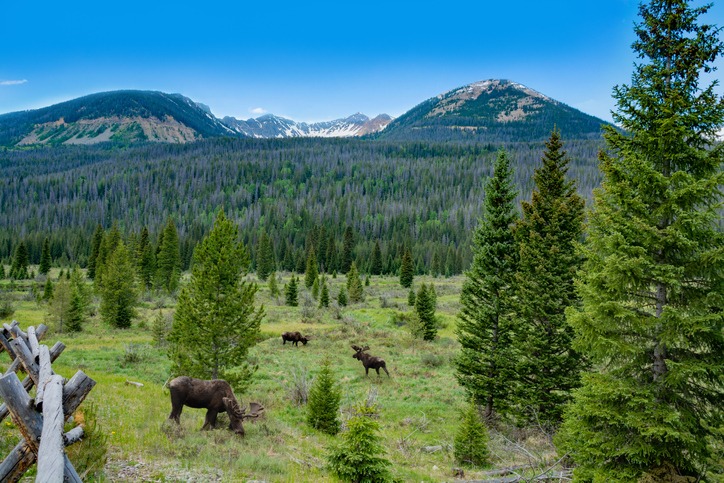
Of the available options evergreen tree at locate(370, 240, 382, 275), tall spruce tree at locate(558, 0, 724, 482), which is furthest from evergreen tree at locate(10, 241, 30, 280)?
tall spruce tree at locate(558, 0, 724, 482)

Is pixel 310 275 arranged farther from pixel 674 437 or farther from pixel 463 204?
pixel 463 204

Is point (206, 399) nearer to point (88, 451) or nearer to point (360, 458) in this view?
point (88, 451)

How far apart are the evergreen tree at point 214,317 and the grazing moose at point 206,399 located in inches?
182

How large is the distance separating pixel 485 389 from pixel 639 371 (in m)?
8.70

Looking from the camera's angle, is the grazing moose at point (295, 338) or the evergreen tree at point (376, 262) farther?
the evergreen tree at point (376, 262)

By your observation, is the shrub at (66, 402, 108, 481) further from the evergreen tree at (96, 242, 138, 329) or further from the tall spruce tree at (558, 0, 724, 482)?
the evergreen tree at (96, 242, 138, 329)

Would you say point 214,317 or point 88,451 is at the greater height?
point 88,451

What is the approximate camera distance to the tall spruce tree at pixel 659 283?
8.12 metres

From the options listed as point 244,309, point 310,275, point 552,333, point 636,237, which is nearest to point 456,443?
point 552,333

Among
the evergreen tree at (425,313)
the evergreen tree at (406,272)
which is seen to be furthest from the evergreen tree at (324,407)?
the evergreen tree at (406,272)

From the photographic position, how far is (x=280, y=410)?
17156mm

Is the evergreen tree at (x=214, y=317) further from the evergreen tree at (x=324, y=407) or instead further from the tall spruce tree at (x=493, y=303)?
the tall spruce tree at (x=493, y=303)

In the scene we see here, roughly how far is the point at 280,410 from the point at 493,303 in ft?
34.6

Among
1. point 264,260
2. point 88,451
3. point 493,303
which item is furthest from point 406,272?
Answer: point 88,451
